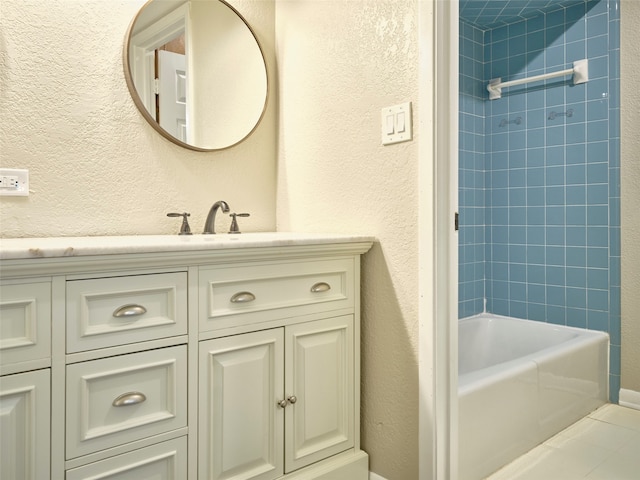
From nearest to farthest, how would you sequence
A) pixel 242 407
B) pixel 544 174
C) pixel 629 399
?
pixel 242 407, pixel 629 399, pixel 544 174

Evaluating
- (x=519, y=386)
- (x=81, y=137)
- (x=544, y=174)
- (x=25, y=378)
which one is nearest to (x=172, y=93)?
(x=81, y=137)

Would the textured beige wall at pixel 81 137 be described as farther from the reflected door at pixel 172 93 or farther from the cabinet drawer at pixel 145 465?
the cabinet drawer at pixel 145 465

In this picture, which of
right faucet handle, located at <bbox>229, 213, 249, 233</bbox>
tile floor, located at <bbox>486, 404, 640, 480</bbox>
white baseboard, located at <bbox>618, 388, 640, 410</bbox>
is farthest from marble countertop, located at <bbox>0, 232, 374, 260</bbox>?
white baseboard, located at <bbox>618, 388, 640, 410</bbox>

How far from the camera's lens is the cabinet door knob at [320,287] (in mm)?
1563

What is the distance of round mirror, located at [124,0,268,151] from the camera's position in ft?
5.74

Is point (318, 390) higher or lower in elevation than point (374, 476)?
higher

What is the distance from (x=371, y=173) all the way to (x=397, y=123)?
0.63 feet

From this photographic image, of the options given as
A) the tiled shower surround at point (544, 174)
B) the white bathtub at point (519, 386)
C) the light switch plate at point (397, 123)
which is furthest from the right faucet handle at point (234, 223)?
the tiled shower surround at point (544, 174)

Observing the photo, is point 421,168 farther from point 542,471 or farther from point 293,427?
point 542,471

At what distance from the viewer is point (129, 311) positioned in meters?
1.19

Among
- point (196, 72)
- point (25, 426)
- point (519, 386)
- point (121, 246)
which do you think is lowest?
point (519, 386)

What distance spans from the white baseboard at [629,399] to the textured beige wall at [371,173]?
5.17ft

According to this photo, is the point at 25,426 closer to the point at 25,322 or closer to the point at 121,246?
the point at 25,322

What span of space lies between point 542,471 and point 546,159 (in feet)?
5.72
